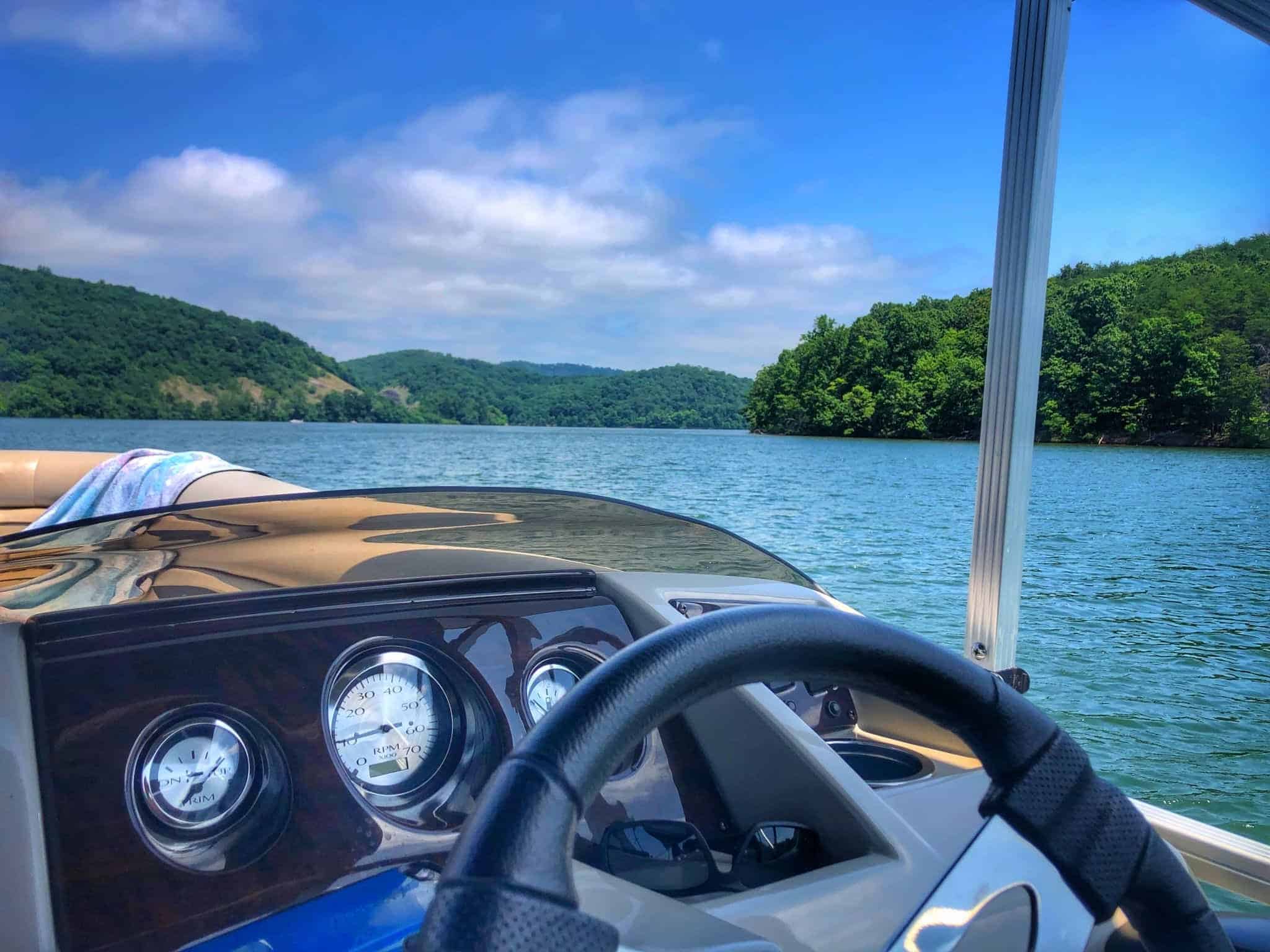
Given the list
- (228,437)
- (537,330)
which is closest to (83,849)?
(228,437)

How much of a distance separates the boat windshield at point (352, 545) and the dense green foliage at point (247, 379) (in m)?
16.5

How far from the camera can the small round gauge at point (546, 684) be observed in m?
0.97

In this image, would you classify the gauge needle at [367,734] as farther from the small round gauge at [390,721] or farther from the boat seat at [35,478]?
the boat seat at [35,478]

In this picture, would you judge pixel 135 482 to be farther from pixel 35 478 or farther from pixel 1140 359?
pixel 1140 359

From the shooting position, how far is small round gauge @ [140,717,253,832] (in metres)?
0.76

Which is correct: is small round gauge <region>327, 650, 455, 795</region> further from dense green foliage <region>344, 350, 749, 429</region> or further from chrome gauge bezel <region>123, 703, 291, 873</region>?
dense green foliage <region>344, 350, 749, 429</region>

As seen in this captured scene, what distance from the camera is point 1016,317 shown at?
2041 millimetres

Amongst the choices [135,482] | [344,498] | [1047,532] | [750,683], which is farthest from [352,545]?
[1047,532]

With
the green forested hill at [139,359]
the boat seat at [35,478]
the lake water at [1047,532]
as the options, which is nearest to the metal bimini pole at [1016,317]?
the lake water at [1047,532]

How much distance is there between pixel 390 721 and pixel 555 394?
1125 inches

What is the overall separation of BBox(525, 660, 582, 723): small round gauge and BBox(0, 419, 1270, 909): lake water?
0.24m

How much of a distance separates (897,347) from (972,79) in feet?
54.4

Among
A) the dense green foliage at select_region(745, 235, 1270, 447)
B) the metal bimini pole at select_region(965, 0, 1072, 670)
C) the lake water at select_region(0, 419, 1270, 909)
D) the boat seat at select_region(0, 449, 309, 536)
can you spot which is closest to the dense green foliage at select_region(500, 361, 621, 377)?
the lake water at select_region(0, 419, 1270, 909)

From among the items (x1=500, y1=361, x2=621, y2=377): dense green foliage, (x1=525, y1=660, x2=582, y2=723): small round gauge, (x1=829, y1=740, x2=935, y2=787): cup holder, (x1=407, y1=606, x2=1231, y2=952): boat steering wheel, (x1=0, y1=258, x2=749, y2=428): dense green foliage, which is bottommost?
(x1=829, y1=740, x2=935, y2=787): cup holder
